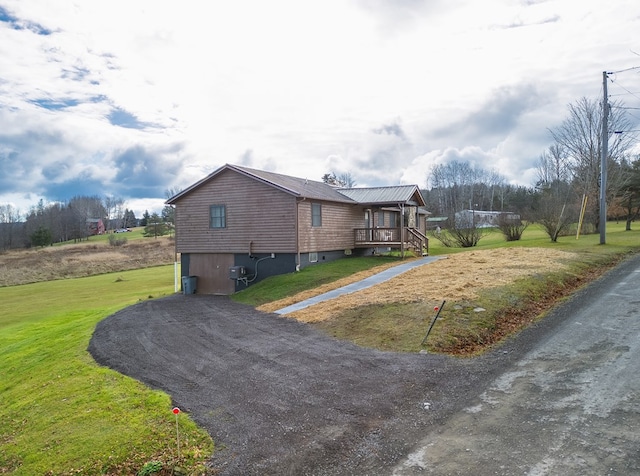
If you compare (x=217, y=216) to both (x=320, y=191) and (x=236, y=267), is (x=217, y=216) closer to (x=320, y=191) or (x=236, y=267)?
(x=236, y=267)

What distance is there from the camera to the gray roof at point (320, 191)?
21.6 meters

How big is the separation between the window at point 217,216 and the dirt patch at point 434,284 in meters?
7.46

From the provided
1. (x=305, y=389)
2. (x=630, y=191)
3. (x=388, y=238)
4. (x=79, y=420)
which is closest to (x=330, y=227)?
(x=388, y=238)

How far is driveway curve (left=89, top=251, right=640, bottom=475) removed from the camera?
16.8 ft

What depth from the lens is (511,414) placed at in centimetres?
567

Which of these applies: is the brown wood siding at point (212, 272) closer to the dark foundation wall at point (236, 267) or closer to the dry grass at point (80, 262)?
the dark foundation wall at point (236, 267)

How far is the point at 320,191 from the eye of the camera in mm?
24578

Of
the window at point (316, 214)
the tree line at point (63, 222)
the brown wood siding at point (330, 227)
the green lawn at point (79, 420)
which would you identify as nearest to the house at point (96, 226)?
the tree line at point (63, 222)

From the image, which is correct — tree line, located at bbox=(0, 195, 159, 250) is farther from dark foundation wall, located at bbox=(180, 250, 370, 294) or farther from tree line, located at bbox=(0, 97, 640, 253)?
dark foundation wall, located at bbox=(180, 250, 370, 294)

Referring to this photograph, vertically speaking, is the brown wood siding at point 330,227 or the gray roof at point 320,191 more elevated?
the gray roof at point 320,191

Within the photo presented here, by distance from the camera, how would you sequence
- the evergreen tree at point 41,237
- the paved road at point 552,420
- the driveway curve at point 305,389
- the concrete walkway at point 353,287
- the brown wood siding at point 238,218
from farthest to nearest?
the evergreen tree at point 41,237
the brown wood siding at point 238,218
the concrete walkway at point 353,287
the driveway curve at point 305,389
the paved road at point 552,420

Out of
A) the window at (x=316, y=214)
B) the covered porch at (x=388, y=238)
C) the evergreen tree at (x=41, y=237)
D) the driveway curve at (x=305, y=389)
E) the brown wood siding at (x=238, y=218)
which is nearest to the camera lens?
the driveway curve at (x=305, y=389)

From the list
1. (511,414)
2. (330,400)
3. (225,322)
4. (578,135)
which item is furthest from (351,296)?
(578,135)

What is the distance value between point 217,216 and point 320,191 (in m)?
5.55
